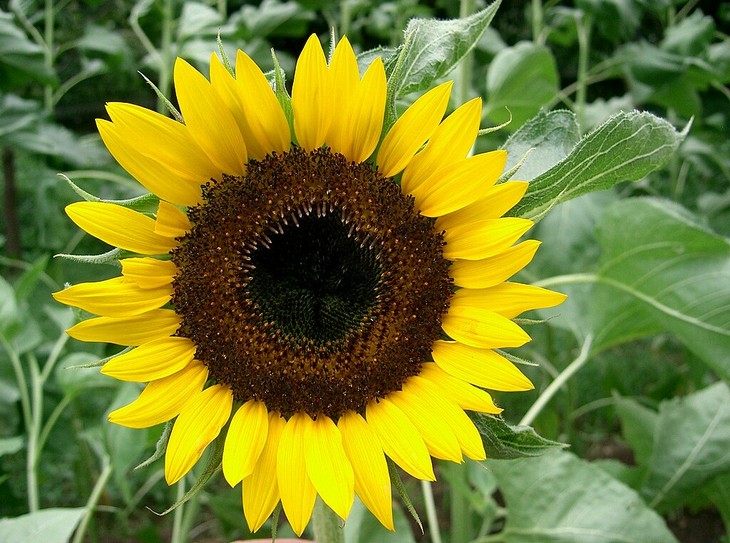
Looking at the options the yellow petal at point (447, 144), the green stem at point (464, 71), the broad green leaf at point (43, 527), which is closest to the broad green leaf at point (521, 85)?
the green stem at point (464, 71)

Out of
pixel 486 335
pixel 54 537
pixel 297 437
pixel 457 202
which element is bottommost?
pixel 54 537

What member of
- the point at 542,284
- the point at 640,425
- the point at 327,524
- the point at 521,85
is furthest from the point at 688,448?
the point at 327,524

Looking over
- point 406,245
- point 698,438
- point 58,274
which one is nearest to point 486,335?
point 406,245

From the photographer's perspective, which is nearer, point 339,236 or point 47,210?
point 339,236

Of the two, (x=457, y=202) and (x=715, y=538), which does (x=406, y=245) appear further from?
(x=715, y=538)

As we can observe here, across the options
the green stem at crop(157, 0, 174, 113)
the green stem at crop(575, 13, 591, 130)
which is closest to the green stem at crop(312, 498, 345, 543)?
the green stem at crop(157, 0, 174, 113)

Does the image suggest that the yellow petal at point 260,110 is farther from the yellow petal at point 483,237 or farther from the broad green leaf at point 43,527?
the broad green leaf at point 43,527

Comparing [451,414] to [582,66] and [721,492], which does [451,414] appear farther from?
[582,66]
